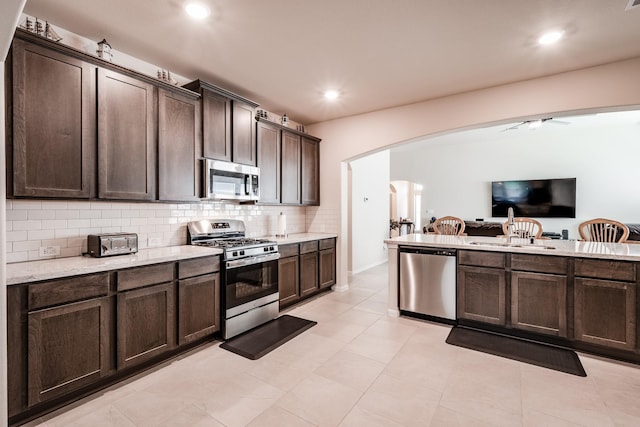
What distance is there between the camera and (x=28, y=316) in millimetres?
1819

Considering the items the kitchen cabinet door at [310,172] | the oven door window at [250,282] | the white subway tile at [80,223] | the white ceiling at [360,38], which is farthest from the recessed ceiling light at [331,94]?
the white subway tile at [80,223]

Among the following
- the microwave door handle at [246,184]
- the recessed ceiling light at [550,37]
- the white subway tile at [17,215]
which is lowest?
the white subway tile at [17,215]

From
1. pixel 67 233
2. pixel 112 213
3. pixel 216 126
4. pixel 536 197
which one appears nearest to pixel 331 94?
pixel 216 126

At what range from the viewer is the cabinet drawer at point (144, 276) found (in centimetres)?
226

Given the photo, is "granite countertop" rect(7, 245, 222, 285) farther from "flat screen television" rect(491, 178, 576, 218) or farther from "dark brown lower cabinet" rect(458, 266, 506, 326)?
"flat screen television" rect(491, 178, 576, 218)

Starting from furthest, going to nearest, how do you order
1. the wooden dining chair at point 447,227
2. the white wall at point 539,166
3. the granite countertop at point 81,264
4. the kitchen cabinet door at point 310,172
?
1. the white wall at point 539,166
2. the kitchen cabinet door at point 310,172
3. the wooden dining chair at point 447,227
4. the granite countertop at point 81,264

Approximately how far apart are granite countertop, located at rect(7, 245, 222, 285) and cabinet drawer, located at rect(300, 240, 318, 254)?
1.50m

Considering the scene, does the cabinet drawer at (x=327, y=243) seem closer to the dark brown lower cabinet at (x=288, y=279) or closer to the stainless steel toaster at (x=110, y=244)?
the dark brown lower cabinet at (x=288, y=279)

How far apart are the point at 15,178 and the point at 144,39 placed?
1.54m

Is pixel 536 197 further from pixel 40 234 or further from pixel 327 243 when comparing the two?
pixel 40 234

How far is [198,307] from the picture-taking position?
279 cm

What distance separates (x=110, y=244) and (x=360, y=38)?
9.16 feet

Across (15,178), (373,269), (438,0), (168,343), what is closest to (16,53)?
(15,178)

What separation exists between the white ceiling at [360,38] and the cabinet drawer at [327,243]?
7.19 ft
